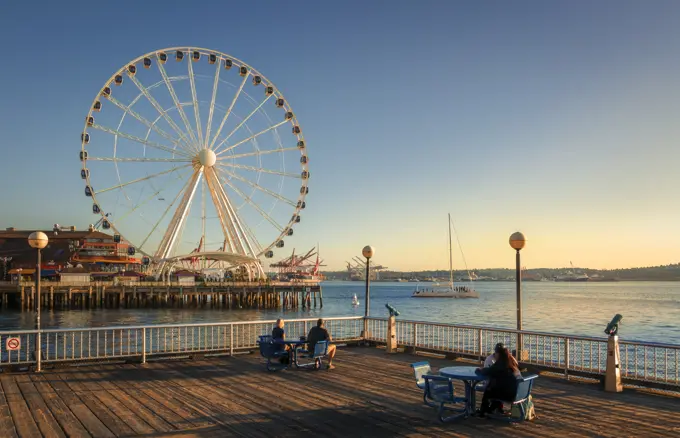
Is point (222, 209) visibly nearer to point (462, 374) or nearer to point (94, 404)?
Result: point (94, 404)

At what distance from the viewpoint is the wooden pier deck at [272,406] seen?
323 inches

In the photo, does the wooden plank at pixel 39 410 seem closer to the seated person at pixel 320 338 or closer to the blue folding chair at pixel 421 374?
the blue folding chair at pixel 421 374

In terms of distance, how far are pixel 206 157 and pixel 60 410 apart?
4007 centimetres

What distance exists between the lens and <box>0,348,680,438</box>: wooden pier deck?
820cm

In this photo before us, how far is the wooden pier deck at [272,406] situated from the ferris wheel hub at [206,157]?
36.1 m

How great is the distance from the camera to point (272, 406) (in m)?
9.61

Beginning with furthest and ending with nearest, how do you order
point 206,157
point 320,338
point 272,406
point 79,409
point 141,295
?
point 141,295 < point 206,157 < point 320,338 < point 272,406 < point 79,409

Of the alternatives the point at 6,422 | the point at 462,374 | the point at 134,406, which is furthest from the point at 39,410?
the point at 462,374

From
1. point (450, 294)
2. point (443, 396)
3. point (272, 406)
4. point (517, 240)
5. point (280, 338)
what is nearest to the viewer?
point (443, 396)

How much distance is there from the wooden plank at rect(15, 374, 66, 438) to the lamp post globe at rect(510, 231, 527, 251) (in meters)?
9.71

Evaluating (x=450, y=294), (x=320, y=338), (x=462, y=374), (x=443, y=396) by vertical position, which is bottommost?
(x=450, y=294)

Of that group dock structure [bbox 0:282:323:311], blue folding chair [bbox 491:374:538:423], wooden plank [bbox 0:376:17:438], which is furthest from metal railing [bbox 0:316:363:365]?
dock structure [bbox 0:282:323:311]

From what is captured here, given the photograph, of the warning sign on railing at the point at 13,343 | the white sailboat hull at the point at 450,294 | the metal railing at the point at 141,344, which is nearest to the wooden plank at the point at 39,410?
the warning sign on railing at the point at 13,343

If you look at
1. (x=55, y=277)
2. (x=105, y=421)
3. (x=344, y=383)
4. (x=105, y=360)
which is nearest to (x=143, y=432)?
(x=105, y=421)
